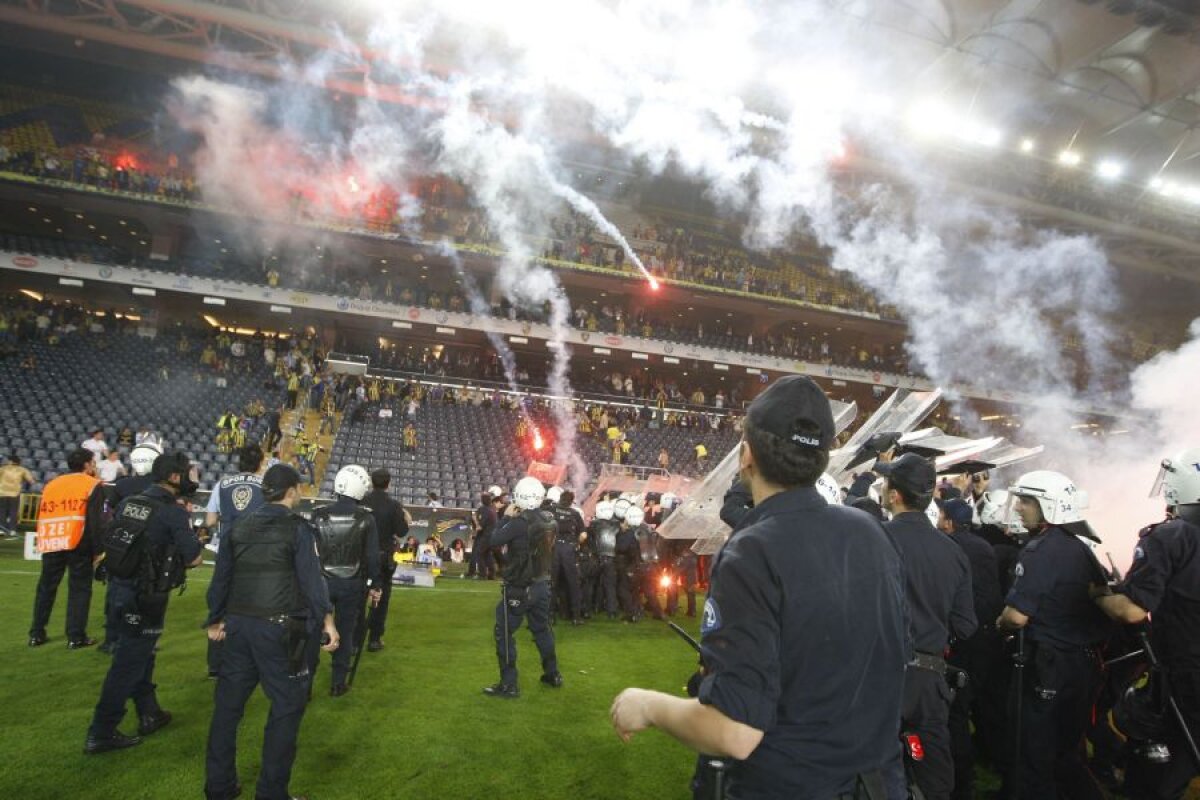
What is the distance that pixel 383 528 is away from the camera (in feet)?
22.9

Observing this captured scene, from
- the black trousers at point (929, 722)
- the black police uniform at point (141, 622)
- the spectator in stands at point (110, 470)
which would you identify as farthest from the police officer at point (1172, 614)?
the spectator in stands at point (110, 470)

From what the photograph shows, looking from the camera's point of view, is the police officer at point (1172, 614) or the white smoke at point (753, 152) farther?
the white smoke at point (753, 152)

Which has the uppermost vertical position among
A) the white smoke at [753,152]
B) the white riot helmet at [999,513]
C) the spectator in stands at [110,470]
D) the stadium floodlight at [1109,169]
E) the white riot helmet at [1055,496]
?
the stadium floodlight at [1109,169]

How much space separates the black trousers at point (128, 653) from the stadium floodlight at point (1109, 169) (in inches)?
1348

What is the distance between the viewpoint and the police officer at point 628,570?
33.6 feet

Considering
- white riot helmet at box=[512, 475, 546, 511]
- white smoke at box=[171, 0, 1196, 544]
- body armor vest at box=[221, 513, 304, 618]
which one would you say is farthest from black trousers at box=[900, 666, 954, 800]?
white smoke at box=[171, 0, 1196, 544]

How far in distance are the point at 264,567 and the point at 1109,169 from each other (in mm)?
34322

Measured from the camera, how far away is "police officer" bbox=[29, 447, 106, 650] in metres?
6.57

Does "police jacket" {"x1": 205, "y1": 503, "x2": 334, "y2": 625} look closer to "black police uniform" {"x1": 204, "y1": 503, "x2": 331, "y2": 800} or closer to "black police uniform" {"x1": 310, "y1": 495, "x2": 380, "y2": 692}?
"black police uniform" {"x1": 204, "y1": 503, "x2": 331, "y2": 800}

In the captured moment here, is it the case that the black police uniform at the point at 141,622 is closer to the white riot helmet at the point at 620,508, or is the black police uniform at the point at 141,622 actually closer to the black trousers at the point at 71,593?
the black trousers at the point at 71,593

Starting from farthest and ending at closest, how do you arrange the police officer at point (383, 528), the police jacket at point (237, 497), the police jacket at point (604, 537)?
1. the police jacket at point (604, 537)
2. the police officer at point (383, 528)
3. the police jacket at point (237, 497)

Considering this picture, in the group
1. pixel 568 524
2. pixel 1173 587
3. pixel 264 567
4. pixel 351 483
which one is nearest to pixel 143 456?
pixel 351 483

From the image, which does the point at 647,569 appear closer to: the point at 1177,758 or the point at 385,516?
the point at 385,516

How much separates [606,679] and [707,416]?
22170 millimetres
